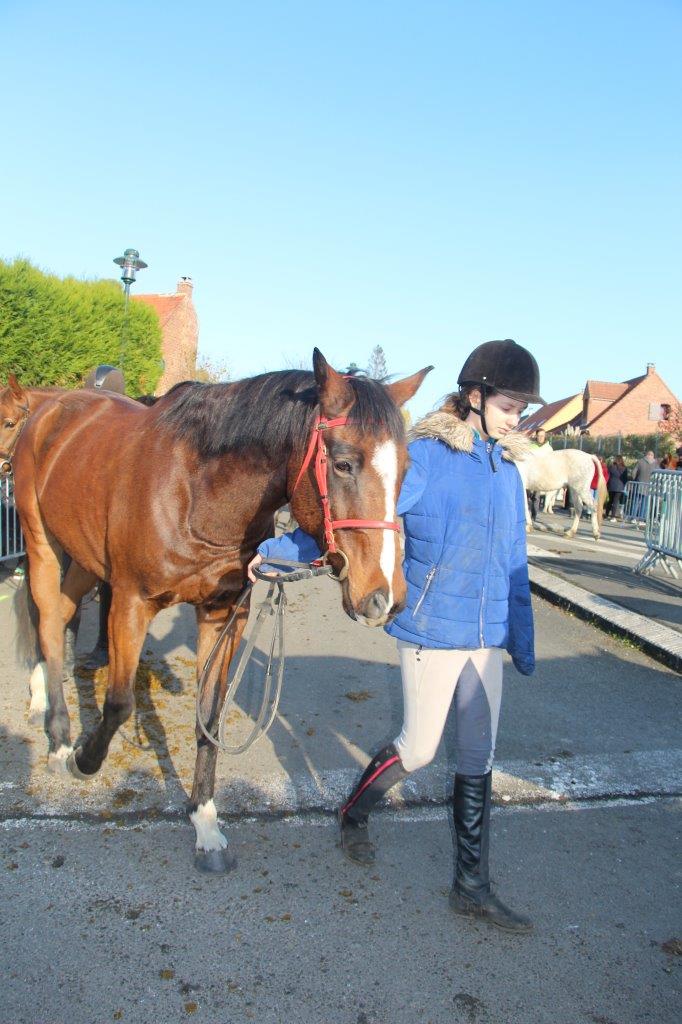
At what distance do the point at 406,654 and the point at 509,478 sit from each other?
0.82 m

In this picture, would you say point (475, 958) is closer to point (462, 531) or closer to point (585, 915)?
point (585, 915)

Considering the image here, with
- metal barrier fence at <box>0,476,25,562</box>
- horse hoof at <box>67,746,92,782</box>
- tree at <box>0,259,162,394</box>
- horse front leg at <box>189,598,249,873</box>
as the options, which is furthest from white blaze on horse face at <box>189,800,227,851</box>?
tree at <box>0,259,162,394</box>

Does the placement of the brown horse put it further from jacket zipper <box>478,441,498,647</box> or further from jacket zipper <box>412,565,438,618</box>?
jacket zipper <box>478,441,498,647</box>

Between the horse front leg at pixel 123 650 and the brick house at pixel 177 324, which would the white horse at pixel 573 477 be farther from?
the brick house at pixel 177 324

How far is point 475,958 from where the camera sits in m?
2.47

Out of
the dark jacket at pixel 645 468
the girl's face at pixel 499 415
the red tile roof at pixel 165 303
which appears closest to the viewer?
the girl's face at pixel 499 415

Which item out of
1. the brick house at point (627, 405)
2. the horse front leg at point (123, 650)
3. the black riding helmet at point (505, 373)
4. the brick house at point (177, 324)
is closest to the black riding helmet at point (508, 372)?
the black riding helmet at point (505, 373)

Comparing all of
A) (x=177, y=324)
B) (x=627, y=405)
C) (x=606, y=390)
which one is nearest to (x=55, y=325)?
(x=177, y=324)

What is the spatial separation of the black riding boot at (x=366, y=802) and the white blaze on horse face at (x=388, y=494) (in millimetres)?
883

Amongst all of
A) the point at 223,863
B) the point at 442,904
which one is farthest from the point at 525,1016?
the point at 223,863

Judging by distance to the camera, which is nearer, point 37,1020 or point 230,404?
point 37,1020

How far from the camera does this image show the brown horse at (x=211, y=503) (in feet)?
8.16

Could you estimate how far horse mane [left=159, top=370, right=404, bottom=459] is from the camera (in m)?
2.57

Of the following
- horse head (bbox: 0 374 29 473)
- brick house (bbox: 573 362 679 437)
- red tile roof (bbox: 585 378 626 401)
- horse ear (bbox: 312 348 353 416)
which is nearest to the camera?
horse ear (bbox: 312 348 353 416)
